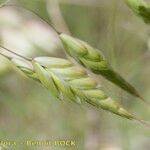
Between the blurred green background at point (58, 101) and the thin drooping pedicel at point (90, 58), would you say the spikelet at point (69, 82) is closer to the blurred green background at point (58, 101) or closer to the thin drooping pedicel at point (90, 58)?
the thin drooping pedicel at point (90, 58)

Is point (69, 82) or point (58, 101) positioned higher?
point (69, 82)

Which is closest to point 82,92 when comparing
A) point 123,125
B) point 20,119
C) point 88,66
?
point 88,66

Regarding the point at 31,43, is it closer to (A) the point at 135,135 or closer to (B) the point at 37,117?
(B) the point at 37,117

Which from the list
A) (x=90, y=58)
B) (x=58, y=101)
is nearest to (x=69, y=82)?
(x=90, y=58)

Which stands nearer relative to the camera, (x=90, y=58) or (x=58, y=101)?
(x=90, y=58)

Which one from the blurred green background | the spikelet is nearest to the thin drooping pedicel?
the spikelet

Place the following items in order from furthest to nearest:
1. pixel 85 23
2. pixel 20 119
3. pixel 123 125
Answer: pixel 85 23 < pixel 20 119 < pixel 123 125

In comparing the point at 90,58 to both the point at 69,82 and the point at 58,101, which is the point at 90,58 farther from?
the point at 58,101

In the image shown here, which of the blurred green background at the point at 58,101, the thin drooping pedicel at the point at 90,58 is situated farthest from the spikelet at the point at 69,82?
the blurred green background at the point at 58,101
